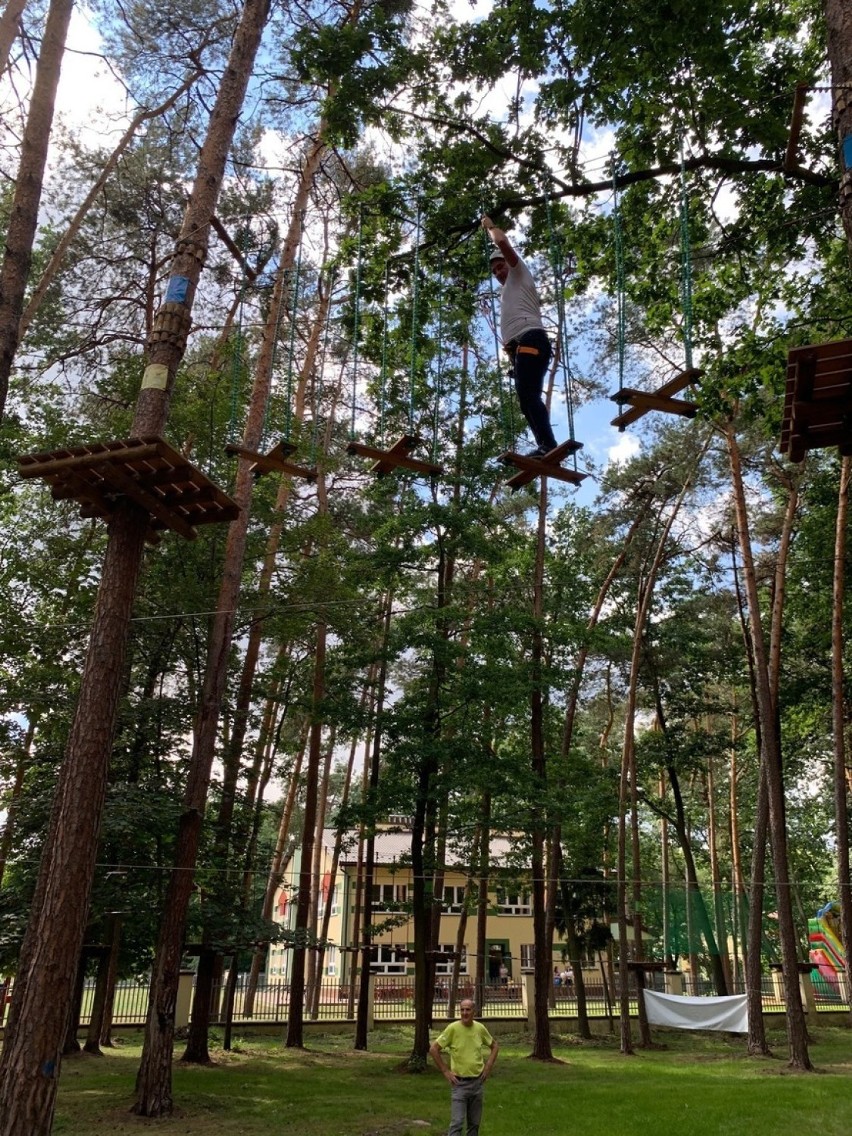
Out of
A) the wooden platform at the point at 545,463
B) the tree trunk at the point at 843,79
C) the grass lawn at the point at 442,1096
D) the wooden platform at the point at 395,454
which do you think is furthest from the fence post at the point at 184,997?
the tree trunk at the point at 843,79

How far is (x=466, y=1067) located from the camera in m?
6.50

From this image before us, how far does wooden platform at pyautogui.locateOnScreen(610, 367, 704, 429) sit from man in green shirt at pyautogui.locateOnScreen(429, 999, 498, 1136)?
15.5 feet

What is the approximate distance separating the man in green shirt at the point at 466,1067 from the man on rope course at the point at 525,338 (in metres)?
4.62

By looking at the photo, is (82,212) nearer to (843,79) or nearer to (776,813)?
(843,79)

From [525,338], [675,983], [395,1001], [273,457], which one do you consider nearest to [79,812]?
[273,457]

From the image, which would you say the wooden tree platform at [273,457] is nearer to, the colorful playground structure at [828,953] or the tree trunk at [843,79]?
the tree trunk at [843,79]

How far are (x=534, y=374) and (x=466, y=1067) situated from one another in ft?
17.7

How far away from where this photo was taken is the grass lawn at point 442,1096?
837 cm

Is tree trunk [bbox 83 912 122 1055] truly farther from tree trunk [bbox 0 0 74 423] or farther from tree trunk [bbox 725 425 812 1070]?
tree trunk [bbox 725 425 812 1070]

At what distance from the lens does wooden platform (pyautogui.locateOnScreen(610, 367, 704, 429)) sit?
16.9 feet

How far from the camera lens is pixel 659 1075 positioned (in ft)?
41.4

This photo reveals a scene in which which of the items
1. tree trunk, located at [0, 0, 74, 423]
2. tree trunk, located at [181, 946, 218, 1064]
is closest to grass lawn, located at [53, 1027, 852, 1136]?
tree trunk, located at [181, 946, 218, 1064]

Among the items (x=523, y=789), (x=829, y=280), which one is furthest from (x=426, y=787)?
(x=829, y=280)

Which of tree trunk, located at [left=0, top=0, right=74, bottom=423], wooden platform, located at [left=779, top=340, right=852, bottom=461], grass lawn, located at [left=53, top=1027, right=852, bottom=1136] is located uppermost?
tree trunk, located at [left=0, top=0, right=74, bottom=423]
